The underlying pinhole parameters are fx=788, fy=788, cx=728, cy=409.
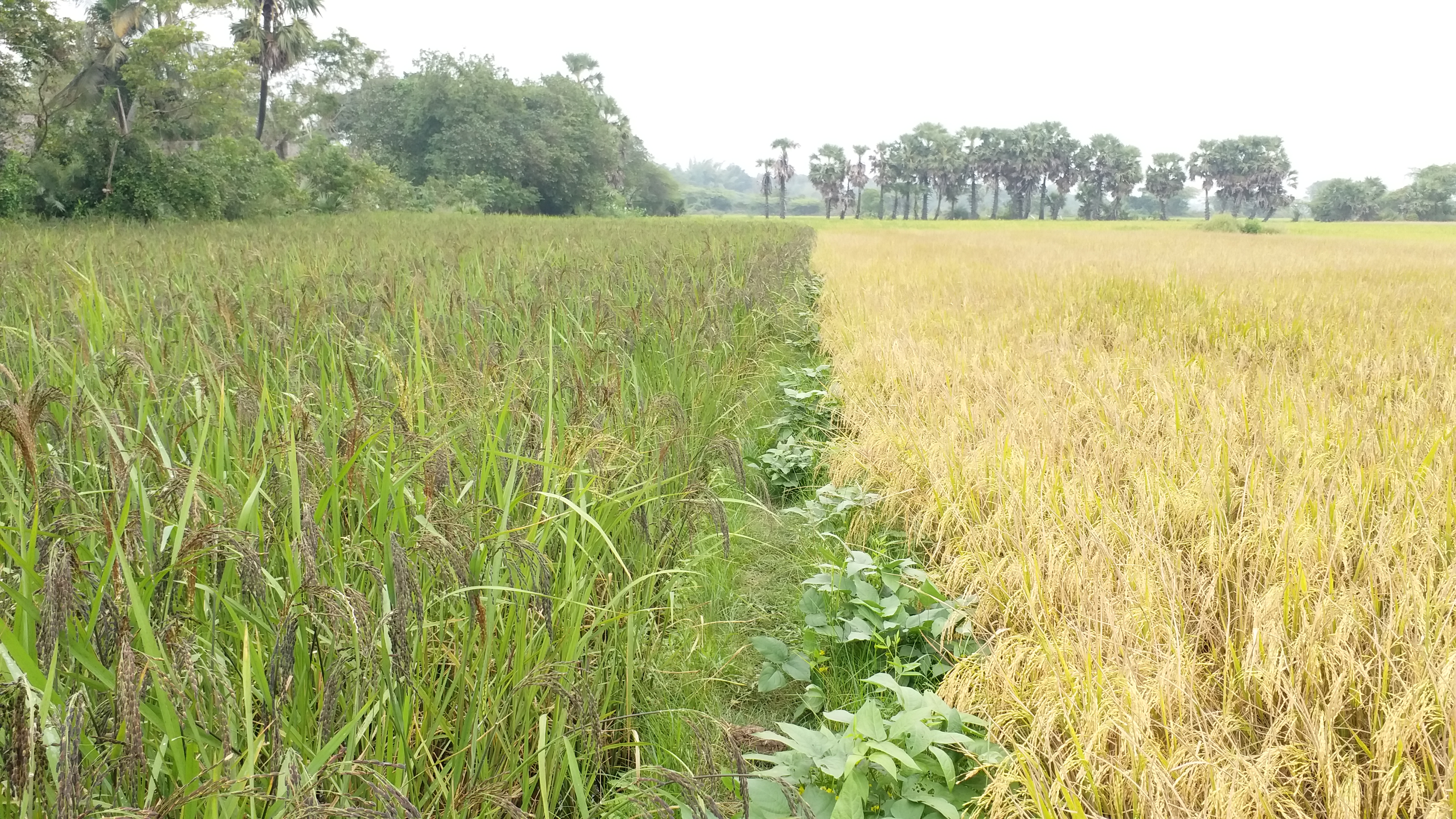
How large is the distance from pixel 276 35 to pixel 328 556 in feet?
110

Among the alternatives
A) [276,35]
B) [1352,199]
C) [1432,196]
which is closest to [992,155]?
[1352,199]

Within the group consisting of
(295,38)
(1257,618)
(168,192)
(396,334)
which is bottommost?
(1257,618)

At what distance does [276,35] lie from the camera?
2809cm

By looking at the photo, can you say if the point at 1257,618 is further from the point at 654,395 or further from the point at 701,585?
the point at 654,395

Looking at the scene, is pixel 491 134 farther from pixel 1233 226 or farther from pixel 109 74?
pixel 1233 226

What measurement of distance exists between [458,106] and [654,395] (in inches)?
1865

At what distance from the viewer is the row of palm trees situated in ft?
274

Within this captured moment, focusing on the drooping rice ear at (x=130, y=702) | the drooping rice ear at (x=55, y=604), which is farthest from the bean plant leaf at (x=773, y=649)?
the drooping rice ear at (x=55, y=604)

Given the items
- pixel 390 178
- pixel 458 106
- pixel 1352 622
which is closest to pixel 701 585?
pixel 1352 622

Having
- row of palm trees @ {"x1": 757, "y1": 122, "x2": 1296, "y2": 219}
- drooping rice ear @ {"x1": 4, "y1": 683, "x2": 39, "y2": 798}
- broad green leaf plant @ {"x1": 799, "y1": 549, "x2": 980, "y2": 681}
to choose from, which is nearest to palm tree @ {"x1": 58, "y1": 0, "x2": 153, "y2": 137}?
broad green leaf plant @ {"x1": 799, "y1": 549, "x2": 980, "y2": 681}

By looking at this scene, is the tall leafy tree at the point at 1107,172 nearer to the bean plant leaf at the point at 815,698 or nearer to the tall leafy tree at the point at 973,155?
the tall leafy tree at the point at 973,155

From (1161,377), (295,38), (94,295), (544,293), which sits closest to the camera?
(94,295)

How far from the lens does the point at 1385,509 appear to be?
208cm

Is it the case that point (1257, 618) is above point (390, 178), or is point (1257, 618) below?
below
